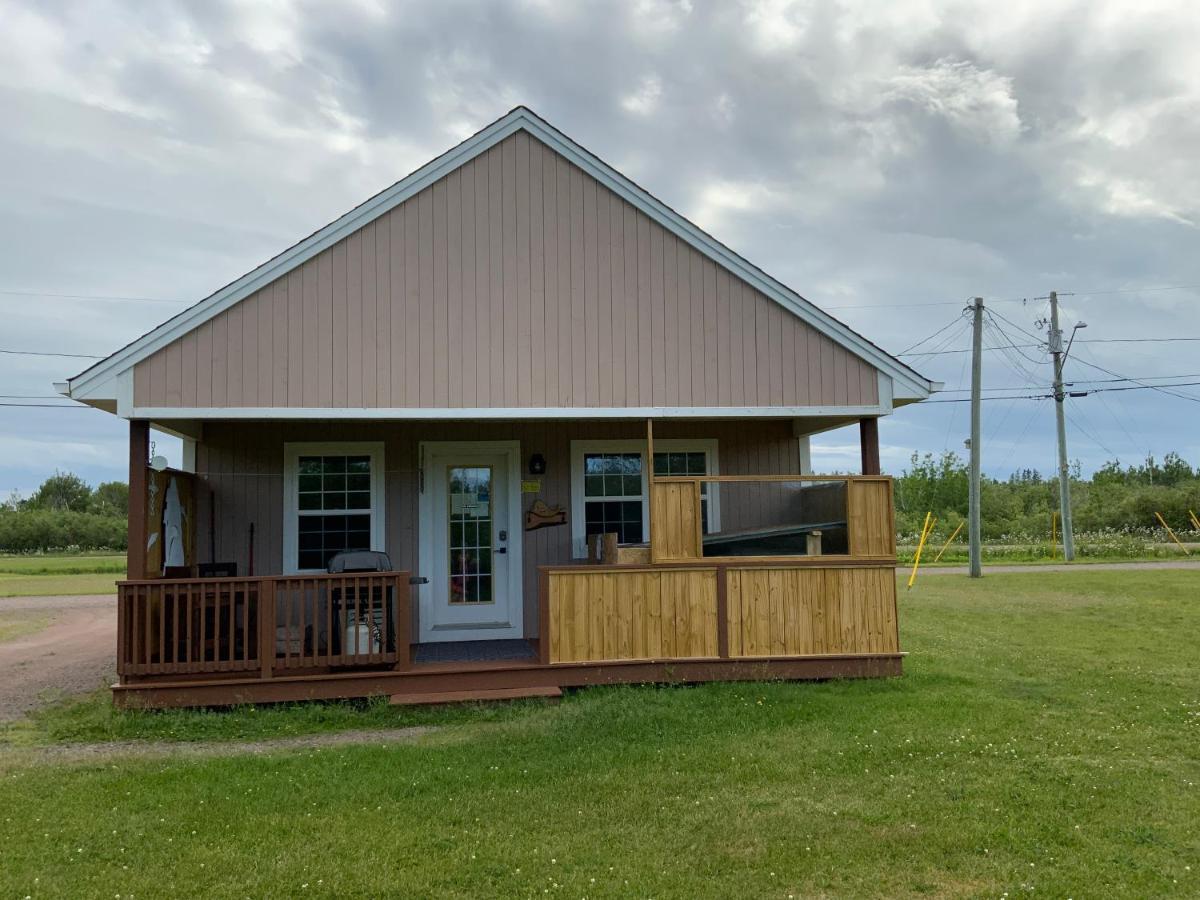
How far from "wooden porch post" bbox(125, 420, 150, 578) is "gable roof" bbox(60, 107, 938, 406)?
0.36 metres

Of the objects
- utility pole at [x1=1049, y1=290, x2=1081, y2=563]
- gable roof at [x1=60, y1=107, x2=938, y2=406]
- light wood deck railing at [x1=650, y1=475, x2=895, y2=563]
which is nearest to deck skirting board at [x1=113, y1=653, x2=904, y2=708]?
light wood deck railing at [x1=650, y1=475, x2=895, y2=563]

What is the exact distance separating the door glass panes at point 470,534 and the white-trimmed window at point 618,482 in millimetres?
972

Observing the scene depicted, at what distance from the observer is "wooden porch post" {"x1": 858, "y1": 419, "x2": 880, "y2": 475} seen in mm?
9375

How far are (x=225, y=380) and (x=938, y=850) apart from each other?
22.0ft

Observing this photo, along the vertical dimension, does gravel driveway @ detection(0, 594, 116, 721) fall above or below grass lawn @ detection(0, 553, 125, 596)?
below

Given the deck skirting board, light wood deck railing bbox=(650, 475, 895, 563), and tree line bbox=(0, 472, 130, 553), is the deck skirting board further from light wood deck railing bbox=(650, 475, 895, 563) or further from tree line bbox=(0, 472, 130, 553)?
tree line bbox=(0, 472, 130, 553)

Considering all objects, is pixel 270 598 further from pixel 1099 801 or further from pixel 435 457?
pixel 1099 801

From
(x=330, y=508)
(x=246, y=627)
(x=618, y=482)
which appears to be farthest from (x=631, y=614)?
(x=330, y=508)

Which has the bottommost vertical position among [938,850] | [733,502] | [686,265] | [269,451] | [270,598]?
[938,850]

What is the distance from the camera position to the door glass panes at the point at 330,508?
988cm

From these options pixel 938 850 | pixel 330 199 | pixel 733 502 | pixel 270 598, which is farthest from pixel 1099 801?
pixel 330 199

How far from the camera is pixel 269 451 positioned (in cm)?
992

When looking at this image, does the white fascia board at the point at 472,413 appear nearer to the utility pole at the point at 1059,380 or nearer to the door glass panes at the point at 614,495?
the door glass panes at the point at 614,495

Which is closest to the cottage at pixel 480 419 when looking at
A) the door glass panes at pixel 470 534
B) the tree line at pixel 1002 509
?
the door glass panes at pixel 470 534
